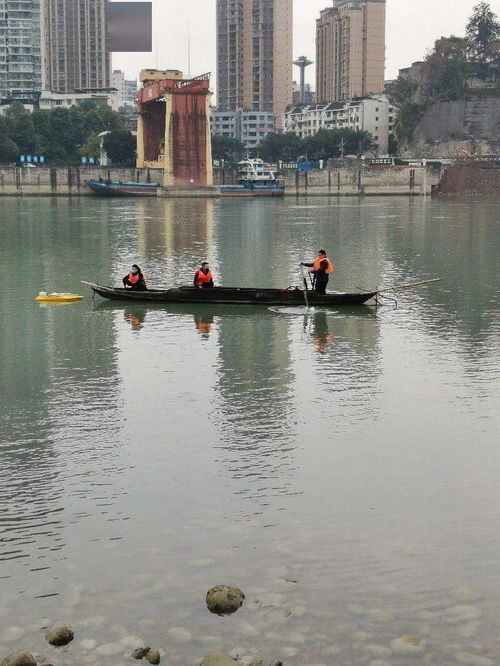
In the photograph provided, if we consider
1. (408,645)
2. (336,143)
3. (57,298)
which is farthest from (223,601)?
(336,143)

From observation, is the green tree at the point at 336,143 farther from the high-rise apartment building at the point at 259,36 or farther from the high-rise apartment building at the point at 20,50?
the high-rise apartment building at the point at 259,36

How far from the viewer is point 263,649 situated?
8102 mm

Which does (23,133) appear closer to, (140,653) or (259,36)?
(259,36)

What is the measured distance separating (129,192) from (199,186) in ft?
32.4

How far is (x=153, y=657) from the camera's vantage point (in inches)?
311

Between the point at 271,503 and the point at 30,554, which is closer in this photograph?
the point at 30,554

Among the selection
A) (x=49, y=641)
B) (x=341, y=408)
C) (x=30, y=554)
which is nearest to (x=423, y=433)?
(x=341, y=408)

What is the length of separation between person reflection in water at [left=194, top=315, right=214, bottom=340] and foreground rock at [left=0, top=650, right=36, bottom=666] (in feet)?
46.8

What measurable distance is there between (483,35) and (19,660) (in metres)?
144

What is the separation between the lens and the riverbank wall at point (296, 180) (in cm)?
12531

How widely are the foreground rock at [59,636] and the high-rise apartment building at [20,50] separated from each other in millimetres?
160280

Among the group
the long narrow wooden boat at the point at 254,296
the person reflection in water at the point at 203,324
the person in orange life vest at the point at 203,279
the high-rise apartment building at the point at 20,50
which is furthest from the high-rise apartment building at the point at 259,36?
the person reflection in water at the point at 203,324

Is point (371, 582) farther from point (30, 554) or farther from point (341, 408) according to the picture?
point (341, 408)

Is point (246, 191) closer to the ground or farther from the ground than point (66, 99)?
closer to the ground
